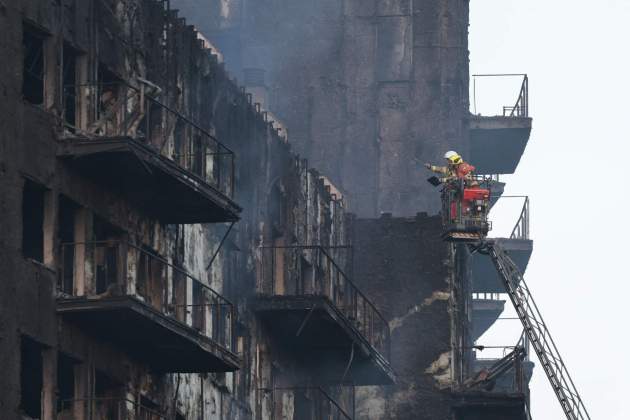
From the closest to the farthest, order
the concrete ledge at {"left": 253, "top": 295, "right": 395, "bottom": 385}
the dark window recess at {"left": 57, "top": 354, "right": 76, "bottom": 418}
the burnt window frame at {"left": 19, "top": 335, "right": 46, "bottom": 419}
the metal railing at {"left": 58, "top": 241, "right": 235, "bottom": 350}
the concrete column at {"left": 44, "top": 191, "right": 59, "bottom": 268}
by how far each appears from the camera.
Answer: the burnt window frame at {"left": 19, "top": 335, "right": 46, "bottom": 419} → the concrete column at {"left": 44, "top": 191, "right": 59, "bottom": 268} → the dark window recess at {"left": 57, "top": 354, "right": 76, "bottom": 418} → the metal railing at {"left": 58, "top": 241, "right": 235, "bottom": 350} → the concrete ledge at {"left": 253, "top": 295, "right": 395, "bottom": 385}

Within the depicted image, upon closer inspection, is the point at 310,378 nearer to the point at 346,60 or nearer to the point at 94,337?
the point at 94,337

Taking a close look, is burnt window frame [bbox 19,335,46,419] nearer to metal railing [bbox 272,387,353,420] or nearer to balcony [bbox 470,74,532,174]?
metal railing [bbox 272,387,353,420]

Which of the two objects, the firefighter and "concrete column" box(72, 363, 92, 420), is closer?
"concrete column" box(72, 363, 92, 420)

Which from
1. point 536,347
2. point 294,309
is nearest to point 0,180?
point 294,309

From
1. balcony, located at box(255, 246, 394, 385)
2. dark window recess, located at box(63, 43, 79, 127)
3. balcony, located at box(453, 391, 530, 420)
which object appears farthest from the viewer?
balcony, located at box(453, 391, 530, 420)

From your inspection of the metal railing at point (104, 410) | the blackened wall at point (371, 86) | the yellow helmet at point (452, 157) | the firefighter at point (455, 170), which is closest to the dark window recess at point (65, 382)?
the metal railing at point (104, 410)

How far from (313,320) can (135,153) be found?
11.2 meters

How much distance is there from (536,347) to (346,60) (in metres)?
14.6

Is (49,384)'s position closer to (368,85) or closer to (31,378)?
(31,378)

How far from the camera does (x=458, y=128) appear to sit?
211ft

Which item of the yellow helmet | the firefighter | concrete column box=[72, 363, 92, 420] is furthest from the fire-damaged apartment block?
the yellow helmet

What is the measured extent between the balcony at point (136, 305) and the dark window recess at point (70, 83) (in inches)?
71.0

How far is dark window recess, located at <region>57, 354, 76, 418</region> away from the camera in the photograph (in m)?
32.2

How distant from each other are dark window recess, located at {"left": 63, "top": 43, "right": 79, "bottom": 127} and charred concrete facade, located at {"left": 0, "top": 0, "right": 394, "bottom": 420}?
3 centimetres
